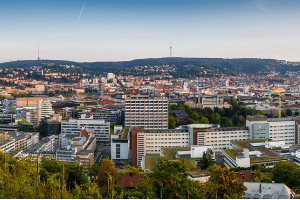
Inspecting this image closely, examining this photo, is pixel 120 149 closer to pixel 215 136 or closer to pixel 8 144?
pixel 215 136

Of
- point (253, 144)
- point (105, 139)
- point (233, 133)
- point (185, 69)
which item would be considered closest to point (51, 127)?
point (105, 139)

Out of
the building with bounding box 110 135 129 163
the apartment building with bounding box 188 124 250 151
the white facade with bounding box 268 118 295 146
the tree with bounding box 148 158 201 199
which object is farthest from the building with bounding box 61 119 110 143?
the tree with bounding box 148 158 201 199

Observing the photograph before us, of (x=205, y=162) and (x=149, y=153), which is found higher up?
(x=205, y=162)

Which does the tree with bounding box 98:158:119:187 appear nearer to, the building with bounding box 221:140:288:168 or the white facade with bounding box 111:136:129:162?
the building with bounding box 221:140:288:168

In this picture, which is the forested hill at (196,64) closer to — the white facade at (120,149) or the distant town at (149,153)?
the distant town at (149,153)

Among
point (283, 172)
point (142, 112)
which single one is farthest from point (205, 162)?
point (142, 112)

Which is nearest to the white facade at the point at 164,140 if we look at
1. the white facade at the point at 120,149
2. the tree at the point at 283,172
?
the white facade at the point at 120,149

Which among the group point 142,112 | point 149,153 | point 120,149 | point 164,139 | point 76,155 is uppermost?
point 142,112
